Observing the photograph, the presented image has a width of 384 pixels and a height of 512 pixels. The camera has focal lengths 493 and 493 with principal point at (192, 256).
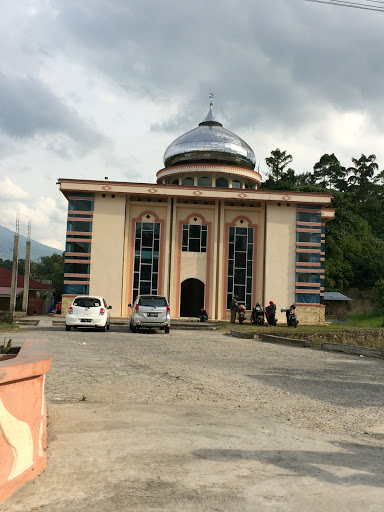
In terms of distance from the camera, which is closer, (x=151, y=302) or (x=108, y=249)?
(x=151, y=302)

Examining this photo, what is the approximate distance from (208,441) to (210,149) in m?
31.9

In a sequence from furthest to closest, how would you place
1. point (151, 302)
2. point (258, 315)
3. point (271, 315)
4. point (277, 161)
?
point (277, 161) < point (258, 315) < point (271, 315) < point (151, 302)

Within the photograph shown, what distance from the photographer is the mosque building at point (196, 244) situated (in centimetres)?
3009

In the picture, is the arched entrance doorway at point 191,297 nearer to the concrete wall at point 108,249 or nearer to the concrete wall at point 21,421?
the concrete wall at point 108,249

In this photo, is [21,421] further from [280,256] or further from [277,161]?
[277,161]

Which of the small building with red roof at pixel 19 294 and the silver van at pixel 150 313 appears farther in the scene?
the small building with red roof at pixel 19 294

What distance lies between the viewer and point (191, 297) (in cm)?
3456

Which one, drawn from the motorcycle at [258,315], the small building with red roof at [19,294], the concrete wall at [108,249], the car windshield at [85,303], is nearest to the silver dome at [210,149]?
the concrete wall at [108,249]

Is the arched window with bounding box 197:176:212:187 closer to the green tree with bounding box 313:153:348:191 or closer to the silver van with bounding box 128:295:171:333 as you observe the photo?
the silver van with bounding box 128:295:171:333

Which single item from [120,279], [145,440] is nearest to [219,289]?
[120,279]

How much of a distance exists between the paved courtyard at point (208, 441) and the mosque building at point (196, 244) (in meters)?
21.1

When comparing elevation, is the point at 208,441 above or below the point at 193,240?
below

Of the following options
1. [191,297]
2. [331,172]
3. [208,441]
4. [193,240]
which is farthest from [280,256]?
[331,172]

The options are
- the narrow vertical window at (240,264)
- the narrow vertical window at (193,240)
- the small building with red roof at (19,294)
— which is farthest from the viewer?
the small building with red roof at (19,294)
